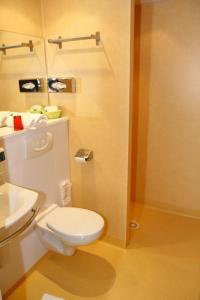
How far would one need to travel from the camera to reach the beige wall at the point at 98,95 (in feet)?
6.08

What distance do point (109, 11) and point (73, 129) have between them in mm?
1041

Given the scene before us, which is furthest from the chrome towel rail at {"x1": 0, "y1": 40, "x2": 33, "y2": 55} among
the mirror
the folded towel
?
the folded towel

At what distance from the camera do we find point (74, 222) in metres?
1.86

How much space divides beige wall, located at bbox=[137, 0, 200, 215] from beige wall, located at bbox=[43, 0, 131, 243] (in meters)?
0.85

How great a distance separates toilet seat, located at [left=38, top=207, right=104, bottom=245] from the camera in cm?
173

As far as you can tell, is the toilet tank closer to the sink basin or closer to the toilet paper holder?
the toilet paper holder

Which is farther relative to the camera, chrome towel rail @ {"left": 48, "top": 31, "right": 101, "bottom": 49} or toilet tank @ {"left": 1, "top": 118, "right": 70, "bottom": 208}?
chrome towel rail @ {"left": 48, "top": 31, "right": 101, "bottom": 49}

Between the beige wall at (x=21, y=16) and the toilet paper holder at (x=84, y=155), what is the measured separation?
3.77 ft

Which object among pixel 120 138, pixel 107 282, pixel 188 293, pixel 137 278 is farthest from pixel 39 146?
pixel 188 293

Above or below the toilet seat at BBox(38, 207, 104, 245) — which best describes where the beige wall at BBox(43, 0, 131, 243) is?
above

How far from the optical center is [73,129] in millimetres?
2256

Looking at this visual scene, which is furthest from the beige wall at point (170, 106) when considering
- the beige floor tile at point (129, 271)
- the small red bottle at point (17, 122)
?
the small red bottle at point (17, 122)

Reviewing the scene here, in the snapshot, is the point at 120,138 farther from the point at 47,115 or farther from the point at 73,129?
the point at 47,115

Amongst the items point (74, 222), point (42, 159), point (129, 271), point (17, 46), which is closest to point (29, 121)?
point (42, 159)
